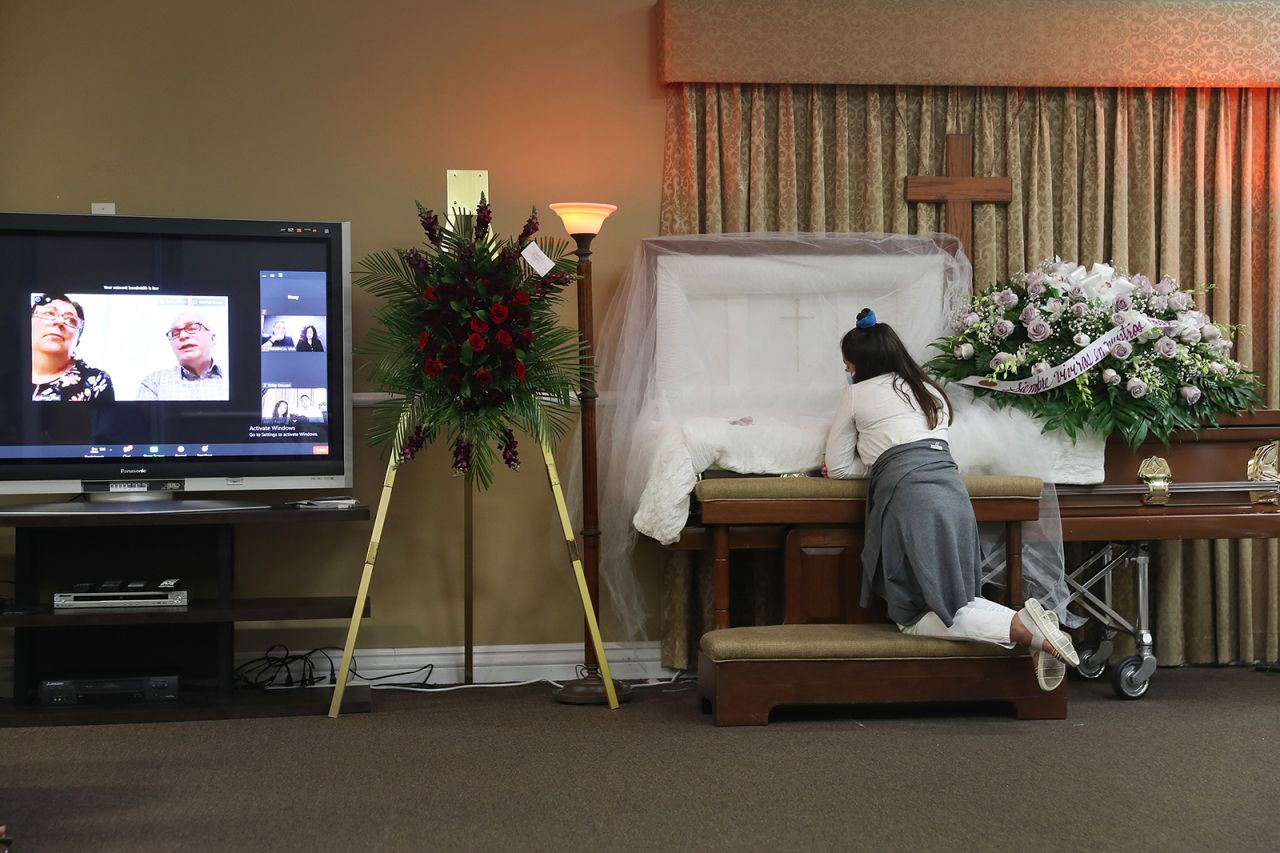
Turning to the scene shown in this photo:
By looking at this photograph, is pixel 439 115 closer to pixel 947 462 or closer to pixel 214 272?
pixel 214 272

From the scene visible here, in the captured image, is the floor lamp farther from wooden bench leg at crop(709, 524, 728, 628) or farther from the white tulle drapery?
wooden bench leg at crop(709, 524, 728, 628)

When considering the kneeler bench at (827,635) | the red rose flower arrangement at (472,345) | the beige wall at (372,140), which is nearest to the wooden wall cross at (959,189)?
the beige wall at (372,140)

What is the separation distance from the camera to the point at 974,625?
372 cm

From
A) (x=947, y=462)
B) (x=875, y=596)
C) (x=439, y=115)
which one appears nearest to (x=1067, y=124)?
(x=947, y=462)

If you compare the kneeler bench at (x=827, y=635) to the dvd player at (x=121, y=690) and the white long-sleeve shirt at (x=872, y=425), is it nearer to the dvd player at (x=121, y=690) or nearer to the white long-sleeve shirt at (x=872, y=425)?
the white long-sleeve shirt at (x=872, y=425)

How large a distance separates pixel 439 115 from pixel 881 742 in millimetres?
2746

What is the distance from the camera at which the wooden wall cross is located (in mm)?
4785

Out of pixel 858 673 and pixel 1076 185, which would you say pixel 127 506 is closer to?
pixel 858 673

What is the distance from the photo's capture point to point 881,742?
3.51 metres

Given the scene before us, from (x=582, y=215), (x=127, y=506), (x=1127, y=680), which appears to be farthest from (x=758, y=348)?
(x=127, y=506)

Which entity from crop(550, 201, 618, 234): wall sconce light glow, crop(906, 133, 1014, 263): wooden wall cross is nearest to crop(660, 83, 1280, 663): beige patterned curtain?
crop(906, 133, 1014, 263): wooden wall cross

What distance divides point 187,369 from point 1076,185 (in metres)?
3.39

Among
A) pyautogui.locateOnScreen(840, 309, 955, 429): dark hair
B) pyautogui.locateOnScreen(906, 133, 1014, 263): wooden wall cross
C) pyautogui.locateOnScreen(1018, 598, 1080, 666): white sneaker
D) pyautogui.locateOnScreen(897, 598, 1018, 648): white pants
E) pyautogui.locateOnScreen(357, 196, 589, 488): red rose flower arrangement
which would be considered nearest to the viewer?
pyautogui.locateOnScreen(1018, 598, 1080, 666): white sneaker

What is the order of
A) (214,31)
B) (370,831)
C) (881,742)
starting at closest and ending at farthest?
(370,831)
(881,742)
(214,31)
